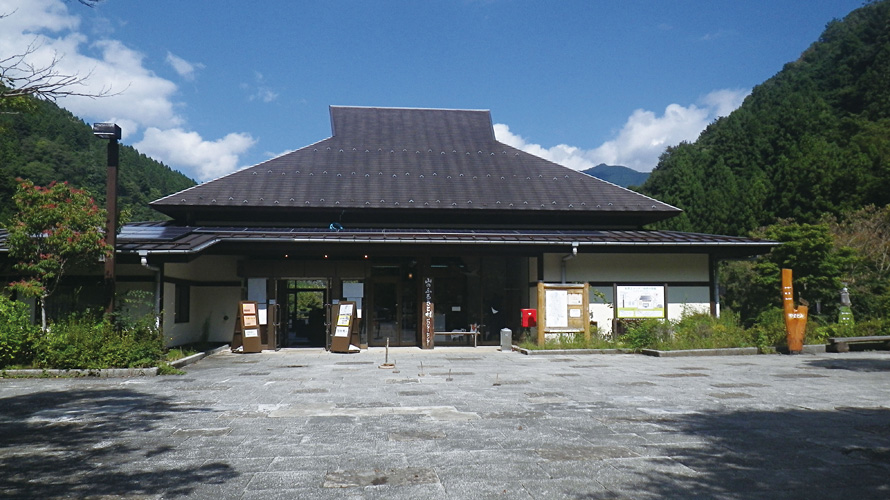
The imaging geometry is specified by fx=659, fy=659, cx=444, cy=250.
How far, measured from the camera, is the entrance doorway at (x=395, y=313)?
1970 cm

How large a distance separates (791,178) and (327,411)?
1735 inches

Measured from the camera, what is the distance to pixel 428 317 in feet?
62.4

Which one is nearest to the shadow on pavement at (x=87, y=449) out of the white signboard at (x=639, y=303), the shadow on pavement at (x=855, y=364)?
the shadow on pavement at (x=855, y=364)

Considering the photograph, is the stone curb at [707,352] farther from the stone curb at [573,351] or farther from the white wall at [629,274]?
the white wall at [629,274]

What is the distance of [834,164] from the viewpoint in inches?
1666

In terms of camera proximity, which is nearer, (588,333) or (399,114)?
(588,333)

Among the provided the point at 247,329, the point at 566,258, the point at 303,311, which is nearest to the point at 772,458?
the point at 566,258

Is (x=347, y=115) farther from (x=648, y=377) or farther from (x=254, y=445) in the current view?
(x=254, y=445)

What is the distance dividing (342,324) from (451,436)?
11574 mm

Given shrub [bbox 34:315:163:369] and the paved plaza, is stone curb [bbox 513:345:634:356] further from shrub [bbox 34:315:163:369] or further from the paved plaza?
shrub [bbox 34:315:163:369]

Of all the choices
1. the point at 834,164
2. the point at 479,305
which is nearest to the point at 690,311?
the point at 479,305

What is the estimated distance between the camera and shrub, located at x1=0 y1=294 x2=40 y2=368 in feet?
39.8

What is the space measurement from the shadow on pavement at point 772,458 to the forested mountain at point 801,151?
38031 millimetres

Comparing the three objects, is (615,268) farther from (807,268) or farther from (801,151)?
(801,151)
